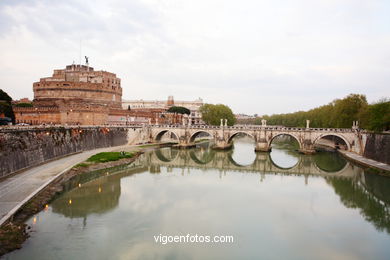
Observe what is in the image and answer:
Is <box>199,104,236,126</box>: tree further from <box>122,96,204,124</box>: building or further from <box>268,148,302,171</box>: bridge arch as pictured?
<box>122,96,204,124</box>: building

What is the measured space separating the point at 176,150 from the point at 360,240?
33.1 meters

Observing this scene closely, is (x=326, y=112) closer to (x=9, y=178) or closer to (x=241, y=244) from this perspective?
(x=241, y=244)

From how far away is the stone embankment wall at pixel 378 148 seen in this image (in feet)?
92.0

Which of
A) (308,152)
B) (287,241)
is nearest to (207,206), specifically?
(287,241)

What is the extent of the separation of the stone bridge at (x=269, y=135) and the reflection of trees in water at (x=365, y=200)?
484 inches

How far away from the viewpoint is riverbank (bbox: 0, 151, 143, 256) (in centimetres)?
1174

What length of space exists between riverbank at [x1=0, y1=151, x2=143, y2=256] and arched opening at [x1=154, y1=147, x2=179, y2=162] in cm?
1181

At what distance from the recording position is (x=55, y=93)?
191 feet

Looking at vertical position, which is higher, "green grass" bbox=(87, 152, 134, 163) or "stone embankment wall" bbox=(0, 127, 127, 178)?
"stone embankment wall" bbox=(0, 127, 127, 178)

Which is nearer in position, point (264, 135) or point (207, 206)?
point (207, 206)

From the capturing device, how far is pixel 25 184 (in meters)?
18.2

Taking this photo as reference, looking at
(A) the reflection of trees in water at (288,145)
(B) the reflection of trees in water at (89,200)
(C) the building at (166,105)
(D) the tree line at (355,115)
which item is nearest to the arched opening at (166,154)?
(B) the reflection of trees in water at (89,200)

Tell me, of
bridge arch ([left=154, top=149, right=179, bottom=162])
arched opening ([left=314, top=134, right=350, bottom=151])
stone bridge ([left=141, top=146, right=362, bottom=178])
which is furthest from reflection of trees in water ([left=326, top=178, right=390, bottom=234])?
bridge arch ([left=154, top=149, right=179, bottom=162])

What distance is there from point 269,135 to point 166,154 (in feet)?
48.5
